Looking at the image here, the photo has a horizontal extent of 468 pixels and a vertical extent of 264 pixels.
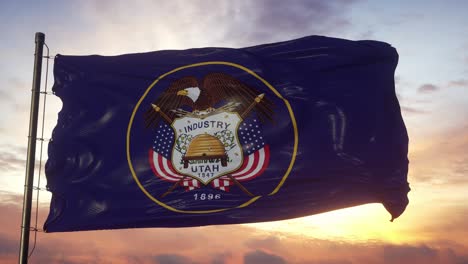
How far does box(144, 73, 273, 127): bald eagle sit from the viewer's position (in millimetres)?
13812

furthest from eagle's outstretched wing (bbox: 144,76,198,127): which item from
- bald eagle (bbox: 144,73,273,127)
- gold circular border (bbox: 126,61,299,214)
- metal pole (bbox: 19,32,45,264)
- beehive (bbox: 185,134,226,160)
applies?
metal pole (bbox: 19,32,45,264)

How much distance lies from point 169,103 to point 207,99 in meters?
0.94

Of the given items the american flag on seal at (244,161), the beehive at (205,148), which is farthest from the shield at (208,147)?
the american flag on seal at (244,161)

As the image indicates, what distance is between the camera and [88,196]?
46.8ft

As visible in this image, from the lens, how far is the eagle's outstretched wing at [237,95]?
45.3 ft

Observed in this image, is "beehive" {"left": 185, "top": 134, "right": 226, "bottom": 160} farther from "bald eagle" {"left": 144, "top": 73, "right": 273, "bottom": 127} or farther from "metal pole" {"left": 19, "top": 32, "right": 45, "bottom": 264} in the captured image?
"metal pole" {"left": 19, "top": 32, "right": 45, "bottom": 264}

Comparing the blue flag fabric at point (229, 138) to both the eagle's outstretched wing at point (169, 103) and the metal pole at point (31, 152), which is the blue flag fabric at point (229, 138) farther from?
the metal pole at point (31, 152)

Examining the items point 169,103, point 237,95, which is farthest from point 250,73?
point 169,103

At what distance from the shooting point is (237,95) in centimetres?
1399

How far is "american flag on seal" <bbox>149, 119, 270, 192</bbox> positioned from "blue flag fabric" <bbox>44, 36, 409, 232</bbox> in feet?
0.07

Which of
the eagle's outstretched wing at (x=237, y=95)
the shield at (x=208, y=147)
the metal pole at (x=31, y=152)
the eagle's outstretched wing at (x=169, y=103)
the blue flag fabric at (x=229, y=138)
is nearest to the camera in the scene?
the metal pole at (x=31, y=152)

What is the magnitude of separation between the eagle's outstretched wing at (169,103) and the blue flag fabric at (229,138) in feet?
0.08

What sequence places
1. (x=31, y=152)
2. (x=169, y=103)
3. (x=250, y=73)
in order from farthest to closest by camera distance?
(x=169, y=103)
(x=250, y=73)
(x=31, y=152)

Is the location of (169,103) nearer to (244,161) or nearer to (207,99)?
(207,99)
